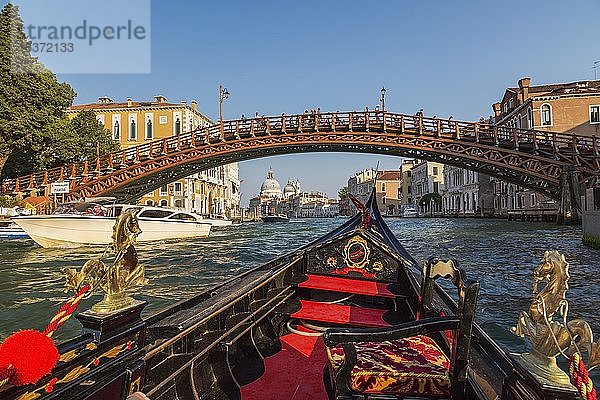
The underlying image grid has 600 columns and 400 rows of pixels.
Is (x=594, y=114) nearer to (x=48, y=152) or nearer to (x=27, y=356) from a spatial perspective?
(x=48, y=152)

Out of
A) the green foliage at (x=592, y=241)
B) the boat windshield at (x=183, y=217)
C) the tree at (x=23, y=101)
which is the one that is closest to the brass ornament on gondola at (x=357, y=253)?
the green foliage at (x=592, y=241)

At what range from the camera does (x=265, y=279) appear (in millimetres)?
2393

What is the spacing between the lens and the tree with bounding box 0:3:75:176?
15.0 m

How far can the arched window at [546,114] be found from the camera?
2442 centimetres

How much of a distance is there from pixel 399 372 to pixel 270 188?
3484 inches

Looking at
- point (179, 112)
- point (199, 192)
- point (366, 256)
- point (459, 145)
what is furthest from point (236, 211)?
point (366, 256)

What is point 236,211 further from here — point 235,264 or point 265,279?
point 265,279

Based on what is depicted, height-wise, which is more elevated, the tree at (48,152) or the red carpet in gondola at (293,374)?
the tree at (48,152)

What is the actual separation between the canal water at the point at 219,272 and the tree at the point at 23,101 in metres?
5.56

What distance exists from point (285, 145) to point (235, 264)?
8307 millimetres

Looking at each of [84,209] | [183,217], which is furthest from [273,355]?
[183,217]

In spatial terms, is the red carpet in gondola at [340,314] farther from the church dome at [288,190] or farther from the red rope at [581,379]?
the church dome at [288,190]

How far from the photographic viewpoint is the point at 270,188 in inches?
3529

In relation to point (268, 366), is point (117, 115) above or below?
above
